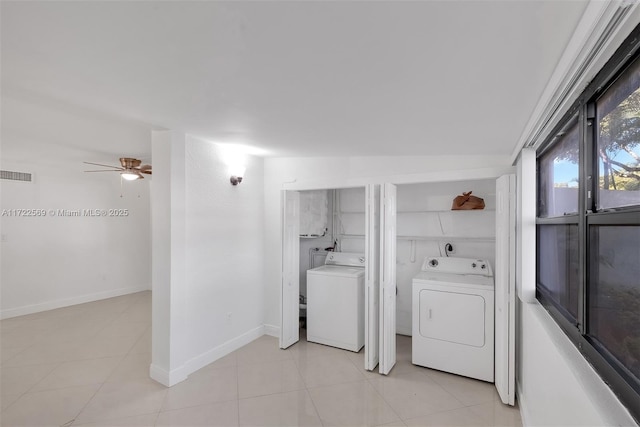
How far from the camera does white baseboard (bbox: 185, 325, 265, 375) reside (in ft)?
9.25

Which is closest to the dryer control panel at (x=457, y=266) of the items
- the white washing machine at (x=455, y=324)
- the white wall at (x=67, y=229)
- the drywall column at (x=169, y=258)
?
the white washing machine at (x=455, y=324)

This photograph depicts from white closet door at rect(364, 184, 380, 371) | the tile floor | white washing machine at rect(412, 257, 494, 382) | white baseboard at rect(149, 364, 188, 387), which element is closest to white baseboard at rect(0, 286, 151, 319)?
the tile floor

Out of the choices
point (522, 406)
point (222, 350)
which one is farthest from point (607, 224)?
point (222, 350)

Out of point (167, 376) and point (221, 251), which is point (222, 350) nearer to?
point (167, 376)

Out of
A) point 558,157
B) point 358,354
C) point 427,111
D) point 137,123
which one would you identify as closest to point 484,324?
point 358,354

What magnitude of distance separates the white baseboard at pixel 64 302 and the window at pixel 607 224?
6.50 metres

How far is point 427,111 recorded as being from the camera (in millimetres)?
1808

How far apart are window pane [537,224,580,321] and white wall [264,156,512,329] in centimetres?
83

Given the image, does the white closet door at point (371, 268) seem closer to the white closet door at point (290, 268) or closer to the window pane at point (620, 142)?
the white closet door at point (290, 268)

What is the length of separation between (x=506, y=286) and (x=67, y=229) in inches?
248

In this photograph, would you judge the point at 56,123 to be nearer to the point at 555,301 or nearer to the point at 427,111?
the point at 427,111

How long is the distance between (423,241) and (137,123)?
10.5 feet

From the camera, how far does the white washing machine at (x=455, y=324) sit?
2.71 metres

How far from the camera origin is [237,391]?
8.32 feet
